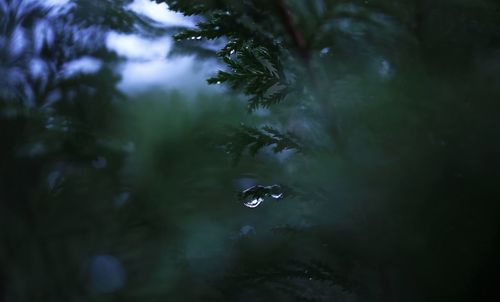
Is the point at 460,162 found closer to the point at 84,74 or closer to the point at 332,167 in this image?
the point at 332,167

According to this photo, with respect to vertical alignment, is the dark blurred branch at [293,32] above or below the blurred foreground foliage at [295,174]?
above

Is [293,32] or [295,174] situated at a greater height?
[293,32]

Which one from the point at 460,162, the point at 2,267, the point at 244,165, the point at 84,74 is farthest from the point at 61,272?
the point at 460,162

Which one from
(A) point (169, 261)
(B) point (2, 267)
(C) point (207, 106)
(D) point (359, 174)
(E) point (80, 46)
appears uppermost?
(D) point (359, 174)

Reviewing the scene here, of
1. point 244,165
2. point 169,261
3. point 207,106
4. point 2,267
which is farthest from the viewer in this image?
point 207,106

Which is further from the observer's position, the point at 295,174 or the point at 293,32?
the point at 295,174

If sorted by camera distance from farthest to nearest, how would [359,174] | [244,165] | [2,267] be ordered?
[244,165]
[2,267]
[359,174]

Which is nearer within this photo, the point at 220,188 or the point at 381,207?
the point at 381,207

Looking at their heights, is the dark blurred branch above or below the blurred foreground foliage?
above
